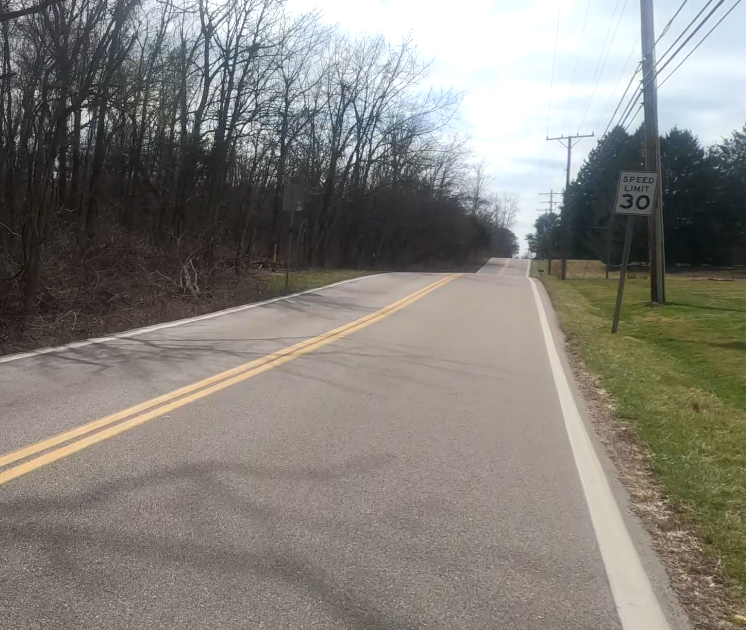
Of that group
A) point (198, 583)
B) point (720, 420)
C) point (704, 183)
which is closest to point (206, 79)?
point (720, 420)

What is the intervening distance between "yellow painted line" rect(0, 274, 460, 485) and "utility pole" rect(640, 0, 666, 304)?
38.4 feet

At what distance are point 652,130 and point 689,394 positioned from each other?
12.0m

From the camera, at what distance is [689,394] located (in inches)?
345

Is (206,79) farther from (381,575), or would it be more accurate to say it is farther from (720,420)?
(381,575)

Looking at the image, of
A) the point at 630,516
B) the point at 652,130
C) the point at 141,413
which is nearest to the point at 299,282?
the point at 652,130

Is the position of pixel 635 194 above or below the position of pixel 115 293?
above

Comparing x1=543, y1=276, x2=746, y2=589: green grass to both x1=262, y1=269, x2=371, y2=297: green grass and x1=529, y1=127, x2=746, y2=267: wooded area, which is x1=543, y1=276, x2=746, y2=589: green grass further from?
x1=529, y1=127, x2=746, y2=267: wooded area

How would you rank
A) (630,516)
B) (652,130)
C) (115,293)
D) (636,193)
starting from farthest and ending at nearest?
(652,130) → (115,293) → (636,193) → (630,516)

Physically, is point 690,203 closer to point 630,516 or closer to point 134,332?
point 134,332

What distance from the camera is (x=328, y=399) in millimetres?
7445

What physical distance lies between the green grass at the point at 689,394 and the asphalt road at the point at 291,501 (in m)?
0.74

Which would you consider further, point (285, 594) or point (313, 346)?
point (313, 346)

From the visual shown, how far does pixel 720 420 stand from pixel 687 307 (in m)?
12.9

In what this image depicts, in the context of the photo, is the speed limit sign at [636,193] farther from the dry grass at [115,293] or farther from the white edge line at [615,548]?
the dry grass at [115,293]
